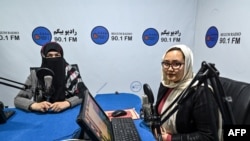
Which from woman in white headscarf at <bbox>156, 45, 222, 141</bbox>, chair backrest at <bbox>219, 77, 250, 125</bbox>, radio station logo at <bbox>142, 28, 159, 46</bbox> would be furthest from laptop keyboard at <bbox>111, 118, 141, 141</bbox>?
radio station logo at <bbox>142, 28, 159, 46</bbox>

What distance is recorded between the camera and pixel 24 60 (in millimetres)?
2605

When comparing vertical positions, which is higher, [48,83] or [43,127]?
[48,83]

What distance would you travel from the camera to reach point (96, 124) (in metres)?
0.87

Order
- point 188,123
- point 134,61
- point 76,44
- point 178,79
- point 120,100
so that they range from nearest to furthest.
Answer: point 188,123
point 178,79
point 120,100
point 76,44
point 134,61

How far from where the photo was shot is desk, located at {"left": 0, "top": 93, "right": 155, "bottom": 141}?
1103 mm

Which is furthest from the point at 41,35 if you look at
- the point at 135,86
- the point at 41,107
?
the point at 135,86

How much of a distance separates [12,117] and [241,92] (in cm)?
184

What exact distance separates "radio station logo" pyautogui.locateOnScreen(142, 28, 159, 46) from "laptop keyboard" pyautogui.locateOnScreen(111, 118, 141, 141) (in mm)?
1780

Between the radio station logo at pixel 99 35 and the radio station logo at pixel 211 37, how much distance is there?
1.46 metres

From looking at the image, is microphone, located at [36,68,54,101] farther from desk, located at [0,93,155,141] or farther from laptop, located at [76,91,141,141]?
laptop, located at [76,91,141,141]

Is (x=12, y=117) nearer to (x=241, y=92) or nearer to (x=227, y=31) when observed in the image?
(x=241, y=92)

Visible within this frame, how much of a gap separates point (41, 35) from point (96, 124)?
7.03 feet

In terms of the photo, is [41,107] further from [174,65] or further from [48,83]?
[174,65]

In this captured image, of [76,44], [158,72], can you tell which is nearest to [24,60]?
[76,44]
